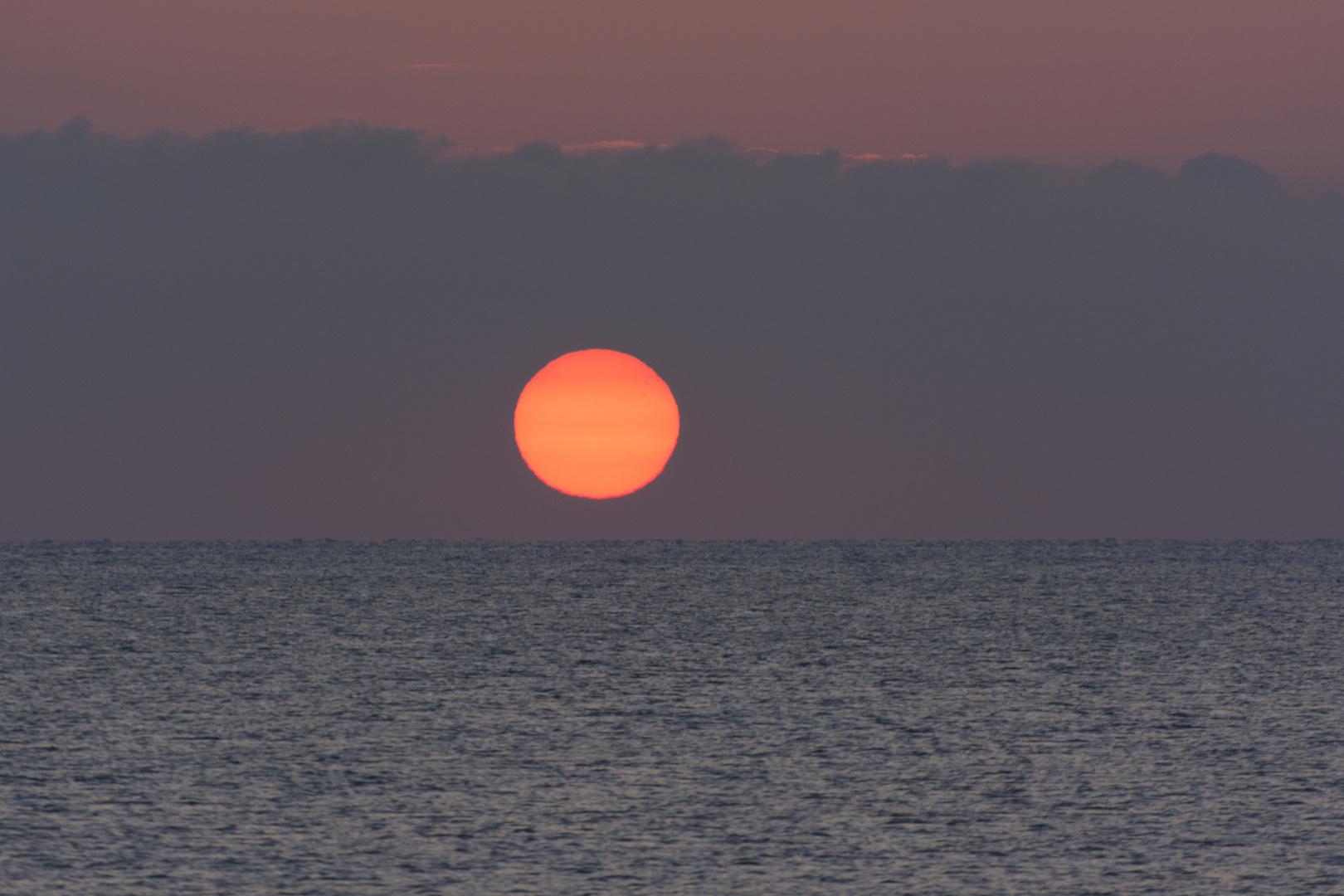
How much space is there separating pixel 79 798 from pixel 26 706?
2567cm

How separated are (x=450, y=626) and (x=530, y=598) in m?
44.8

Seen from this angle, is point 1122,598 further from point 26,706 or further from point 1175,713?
point 26,706

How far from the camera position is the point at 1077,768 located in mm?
51062

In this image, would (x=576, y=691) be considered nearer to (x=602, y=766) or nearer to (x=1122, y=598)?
(x=602, y=766)

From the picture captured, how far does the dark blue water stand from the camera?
36.8 m

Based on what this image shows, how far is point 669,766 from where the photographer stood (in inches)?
2015

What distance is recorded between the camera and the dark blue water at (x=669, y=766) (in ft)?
121

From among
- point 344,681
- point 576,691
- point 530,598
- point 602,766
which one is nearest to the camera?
point 602,766

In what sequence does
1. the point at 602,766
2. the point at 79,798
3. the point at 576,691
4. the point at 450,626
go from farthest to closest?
the point at 450,626 → the point at 576,691 → the point at 602,766 → the point at 79,798

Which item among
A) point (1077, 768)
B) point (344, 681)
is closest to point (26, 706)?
point (344, 681)

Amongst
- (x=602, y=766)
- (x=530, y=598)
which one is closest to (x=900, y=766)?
(x=602, y=766)

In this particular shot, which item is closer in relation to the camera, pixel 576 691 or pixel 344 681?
pixel 576 691

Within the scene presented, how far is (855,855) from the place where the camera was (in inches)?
1510

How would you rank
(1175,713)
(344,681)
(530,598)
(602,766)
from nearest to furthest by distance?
(602,766)
(1175,713)
(344,681)
(530,598)
